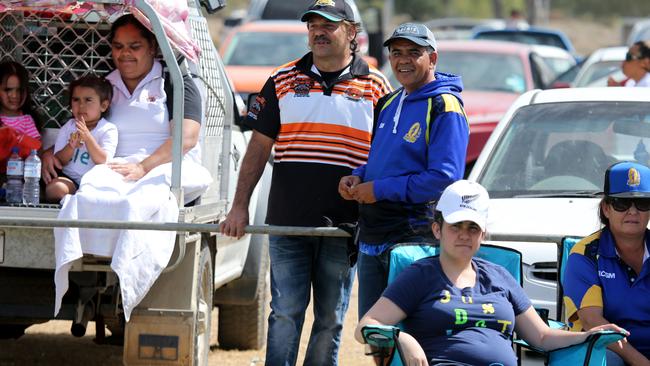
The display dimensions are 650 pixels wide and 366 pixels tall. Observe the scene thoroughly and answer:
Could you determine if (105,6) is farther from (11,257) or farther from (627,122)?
(627,122)

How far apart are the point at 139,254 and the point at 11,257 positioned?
69 cm

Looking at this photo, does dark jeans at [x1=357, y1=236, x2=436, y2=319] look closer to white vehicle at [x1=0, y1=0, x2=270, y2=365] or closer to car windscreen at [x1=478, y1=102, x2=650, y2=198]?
white vehicle at [x1=0, y1=0, x2=270, y2=365]

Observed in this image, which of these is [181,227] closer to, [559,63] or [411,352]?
[411,352]

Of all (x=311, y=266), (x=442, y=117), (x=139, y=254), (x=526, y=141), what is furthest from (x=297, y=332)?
(x=526, y=141)

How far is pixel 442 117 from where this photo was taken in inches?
211

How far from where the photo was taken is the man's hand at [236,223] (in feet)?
19.0

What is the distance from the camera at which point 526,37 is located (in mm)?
24891

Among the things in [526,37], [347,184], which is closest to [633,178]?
[347,184]

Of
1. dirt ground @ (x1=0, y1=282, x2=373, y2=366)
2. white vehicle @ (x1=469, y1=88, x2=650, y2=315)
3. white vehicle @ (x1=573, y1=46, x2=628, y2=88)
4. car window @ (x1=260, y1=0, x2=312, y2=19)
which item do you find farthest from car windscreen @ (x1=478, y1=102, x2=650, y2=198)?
car window @ (x1=260, y1=0, x2=312, y2=19)

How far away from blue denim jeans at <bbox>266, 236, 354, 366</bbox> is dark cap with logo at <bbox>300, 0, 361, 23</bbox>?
992 millimetres

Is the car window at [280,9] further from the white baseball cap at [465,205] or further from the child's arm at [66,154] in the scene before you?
the white baseball cap at [465,205]

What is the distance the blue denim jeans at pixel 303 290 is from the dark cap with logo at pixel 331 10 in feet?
3.26

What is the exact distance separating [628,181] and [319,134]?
1386 mm

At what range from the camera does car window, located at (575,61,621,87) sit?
12820 mm
